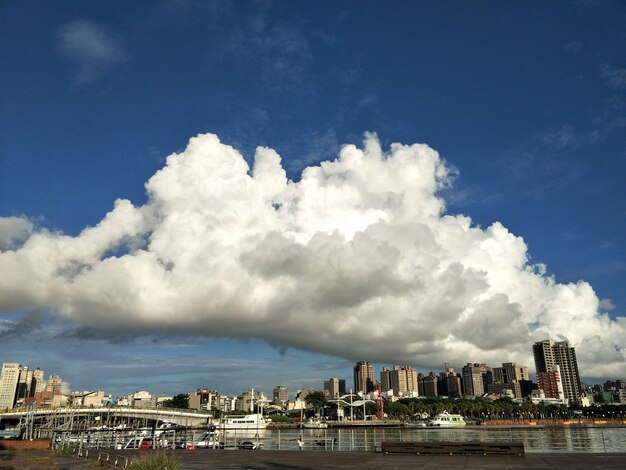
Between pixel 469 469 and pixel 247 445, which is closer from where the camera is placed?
pixel 469 469

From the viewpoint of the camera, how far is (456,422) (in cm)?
17562

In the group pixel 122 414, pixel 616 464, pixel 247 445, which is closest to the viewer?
pixel 616 464

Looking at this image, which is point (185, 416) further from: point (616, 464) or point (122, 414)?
point (616, 464)

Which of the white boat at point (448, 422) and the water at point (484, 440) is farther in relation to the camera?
the white boat at point (448, 422)

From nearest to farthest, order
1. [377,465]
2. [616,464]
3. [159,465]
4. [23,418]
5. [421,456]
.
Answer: [159,465], [616,464], [377,465], [421,456], [23,418]

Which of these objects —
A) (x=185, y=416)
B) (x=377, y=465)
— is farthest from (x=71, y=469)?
(x=185, y=416)

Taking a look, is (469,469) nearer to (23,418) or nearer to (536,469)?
(536,469)

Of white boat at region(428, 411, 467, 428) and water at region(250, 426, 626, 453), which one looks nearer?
water at region(250, 426, 626, 453)

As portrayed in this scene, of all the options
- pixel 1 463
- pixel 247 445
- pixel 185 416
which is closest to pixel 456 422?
pixel 185 416

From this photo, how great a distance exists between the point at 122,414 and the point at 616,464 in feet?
614

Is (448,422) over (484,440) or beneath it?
beneath

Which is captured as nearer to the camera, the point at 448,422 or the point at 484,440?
the point at 484,440

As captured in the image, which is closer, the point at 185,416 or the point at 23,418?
the point at 23,418

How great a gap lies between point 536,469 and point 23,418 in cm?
18383
